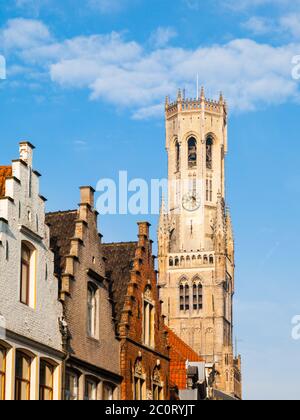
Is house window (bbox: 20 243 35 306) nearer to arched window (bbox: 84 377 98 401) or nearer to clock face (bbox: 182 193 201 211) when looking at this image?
arched window (bbox: 84 377 98 401)

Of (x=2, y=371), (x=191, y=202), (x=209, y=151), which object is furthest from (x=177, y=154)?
(x=2, y=371)

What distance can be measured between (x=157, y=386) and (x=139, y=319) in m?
3.44

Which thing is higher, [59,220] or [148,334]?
[59,220]

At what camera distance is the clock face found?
517 feet

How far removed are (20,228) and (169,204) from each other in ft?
426

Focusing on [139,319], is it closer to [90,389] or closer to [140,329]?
[140,329]

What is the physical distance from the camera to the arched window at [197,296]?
148 m

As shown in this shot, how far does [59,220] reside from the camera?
35.6 m

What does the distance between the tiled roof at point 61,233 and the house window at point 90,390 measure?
12.4 feet

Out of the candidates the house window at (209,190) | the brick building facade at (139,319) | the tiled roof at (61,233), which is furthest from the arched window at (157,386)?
the house window at (209,190)

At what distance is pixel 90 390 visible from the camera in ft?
109

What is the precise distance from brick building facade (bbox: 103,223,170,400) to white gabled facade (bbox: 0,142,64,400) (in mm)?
5899
